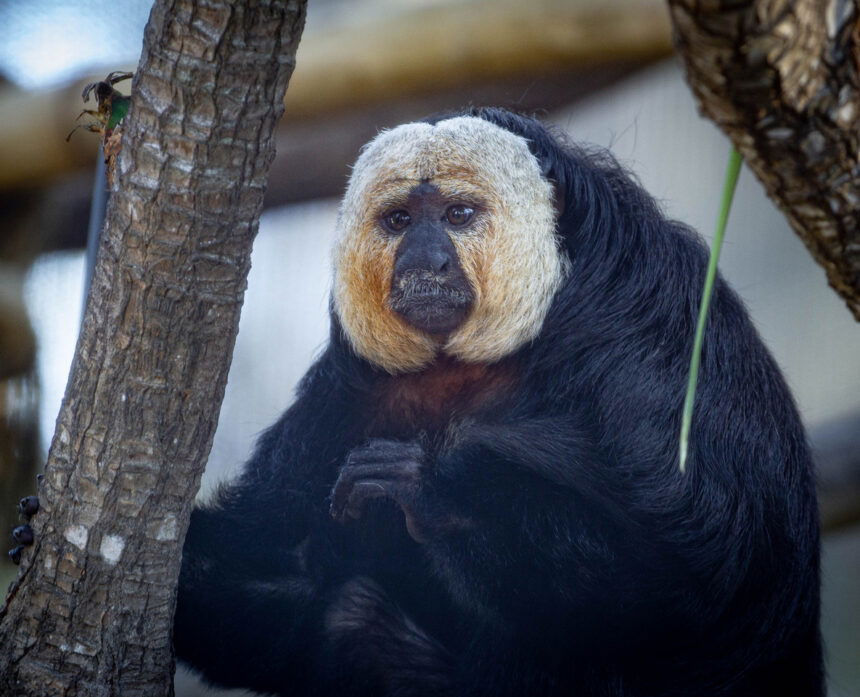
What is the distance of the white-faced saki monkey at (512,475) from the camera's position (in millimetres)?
3348

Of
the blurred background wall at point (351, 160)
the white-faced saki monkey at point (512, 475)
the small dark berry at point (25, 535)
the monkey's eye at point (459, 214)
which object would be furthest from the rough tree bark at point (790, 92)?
the blurred background wall at point (351, 160)

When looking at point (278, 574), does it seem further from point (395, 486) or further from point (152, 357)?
point (152, 357)

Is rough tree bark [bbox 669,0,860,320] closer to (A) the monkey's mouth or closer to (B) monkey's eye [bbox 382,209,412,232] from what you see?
(A) the monkey's mouth

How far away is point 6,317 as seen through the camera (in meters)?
7.07

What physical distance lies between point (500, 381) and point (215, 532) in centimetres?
123

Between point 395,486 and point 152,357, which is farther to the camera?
point 395,486

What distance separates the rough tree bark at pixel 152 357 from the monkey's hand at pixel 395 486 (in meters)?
0.69

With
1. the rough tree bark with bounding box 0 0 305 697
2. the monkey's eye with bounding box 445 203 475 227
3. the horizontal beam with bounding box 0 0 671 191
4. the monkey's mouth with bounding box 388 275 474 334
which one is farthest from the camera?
the horizontal beam with bounding box 0 0 671 191

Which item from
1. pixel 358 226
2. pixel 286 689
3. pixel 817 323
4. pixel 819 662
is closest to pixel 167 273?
pixel 358 226

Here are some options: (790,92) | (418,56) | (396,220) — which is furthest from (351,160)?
(790,92)

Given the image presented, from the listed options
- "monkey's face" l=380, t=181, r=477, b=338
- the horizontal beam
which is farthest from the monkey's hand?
the horizontal beam

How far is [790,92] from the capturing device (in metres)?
1.87

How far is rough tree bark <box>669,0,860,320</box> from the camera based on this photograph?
1756 mm

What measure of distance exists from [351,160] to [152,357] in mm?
4972
